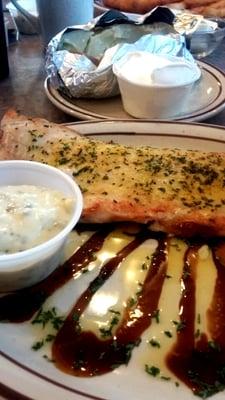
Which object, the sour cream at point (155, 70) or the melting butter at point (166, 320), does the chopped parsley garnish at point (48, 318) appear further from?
the sour cream at point (155, 70)

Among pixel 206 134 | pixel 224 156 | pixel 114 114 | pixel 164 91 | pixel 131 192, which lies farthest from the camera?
pixel 114 114

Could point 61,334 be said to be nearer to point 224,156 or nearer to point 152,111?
point 224,156

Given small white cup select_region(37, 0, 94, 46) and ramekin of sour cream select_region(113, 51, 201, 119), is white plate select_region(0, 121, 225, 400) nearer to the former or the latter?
ramekin of sour cream select_region(113, 51, 201, 119)

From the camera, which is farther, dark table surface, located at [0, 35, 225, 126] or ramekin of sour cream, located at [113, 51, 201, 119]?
dark table surface, located at [0, 35, 225, 126]

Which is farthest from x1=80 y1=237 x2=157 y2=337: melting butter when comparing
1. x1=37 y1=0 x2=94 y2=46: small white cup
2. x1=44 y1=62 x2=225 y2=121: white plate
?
x1=37 y1=0 x2=94 y2=46: small white cup

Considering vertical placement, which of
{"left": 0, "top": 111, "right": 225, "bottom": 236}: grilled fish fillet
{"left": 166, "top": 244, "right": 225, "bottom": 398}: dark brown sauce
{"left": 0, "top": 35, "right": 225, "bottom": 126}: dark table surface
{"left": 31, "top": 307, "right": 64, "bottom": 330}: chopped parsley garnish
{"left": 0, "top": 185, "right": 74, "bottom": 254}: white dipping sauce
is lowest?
{"left": 0, "top": 35, "right": 225, "bottom": 126}: dark table surface

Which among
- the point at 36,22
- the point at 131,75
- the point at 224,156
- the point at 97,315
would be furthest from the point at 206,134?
the point at 36,22
